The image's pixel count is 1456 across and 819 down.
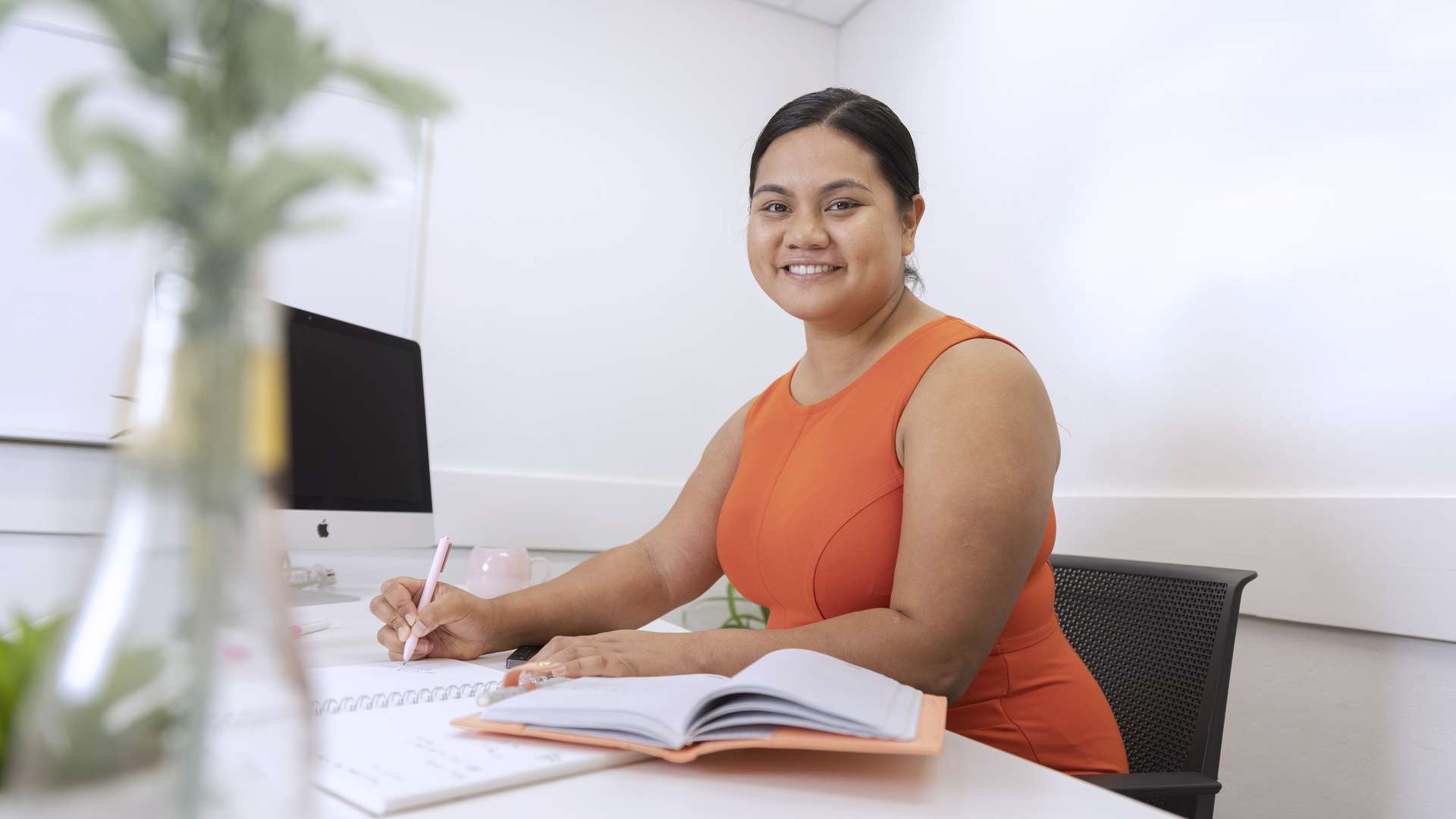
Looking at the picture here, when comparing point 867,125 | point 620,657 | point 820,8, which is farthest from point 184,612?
point 820,8

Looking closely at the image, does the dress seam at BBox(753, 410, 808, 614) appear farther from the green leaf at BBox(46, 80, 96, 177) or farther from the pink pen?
the green leaf at BBox(46, 80, 96, 177)

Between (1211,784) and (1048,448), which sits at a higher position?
(1048,448)

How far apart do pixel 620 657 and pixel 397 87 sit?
0.71m

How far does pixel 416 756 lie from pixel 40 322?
210 centimetres

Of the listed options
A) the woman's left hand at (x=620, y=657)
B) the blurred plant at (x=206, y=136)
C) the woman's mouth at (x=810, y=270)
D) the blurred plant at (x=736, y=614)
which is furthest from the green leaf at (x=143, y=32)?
the blurred plant at (x=736, y=614)

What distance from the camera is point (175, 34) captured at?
293 millimetres

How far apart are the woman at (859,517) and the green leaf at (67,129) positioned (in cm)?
70

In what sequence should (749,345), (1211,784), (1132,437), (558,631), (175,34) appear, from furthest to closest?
(749,345)
(1132,437)
(558,631)
(1211,784)
(175,34)

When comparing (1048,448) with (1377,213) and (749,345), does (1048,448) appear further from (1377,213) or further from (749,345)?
(749,345)

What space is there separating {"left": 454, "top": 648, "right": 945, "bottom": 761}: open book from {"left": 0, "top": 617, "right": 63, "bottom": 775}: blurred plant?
1.10 feet

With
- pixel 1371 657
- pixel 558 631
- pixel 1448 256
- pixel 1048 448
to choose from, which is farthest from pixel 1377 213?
pixel 558 631

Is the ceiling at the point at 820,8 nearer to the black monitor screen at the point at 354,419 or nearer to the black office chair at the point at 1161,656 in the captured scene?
the black monitor screen at the point at 354,419

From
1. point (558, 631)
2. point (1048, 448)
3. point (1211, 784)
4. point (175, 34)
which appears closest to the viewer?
point (175, 34)

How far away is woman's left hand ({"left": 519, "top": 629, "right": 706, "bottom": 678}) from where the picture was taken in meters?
0.91
